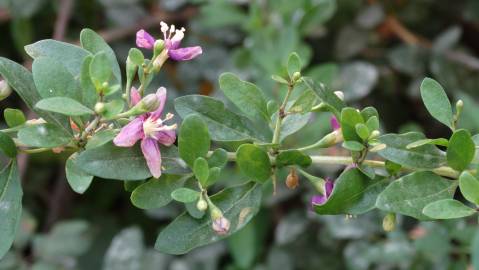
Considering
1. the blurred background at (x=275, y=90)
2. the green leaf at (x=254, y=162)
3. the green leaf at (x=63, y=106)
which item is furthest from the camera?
the blurred background at (x=275, y=90)

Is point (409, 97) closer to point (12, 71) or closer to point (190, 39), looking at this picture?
point (190, 39)

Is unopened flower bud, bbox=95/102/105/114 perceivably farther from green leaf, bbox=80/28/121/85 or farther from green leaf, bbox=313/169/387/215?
green leaf, bbox=313/169/387/215

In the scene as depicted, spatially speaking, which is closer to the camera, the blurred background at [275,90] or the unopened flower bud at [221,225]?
the unopened flower bud at [221,225]

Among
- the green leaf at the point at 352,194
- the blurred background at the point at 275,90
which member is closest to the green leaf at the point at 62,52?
the green leaf at the point at 352,194

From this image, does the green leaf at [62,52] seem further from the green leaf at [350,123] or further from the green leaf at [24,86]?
the green leaf at [350,123]

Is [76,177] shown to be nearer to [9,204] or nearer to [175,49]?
[9,204]

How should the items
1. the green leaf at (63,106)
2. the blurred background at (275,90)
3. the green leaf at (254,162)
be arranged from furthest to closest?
the blurred background at (275,90)
the green leaf at (254,162)
the green leaf at (63,106)
